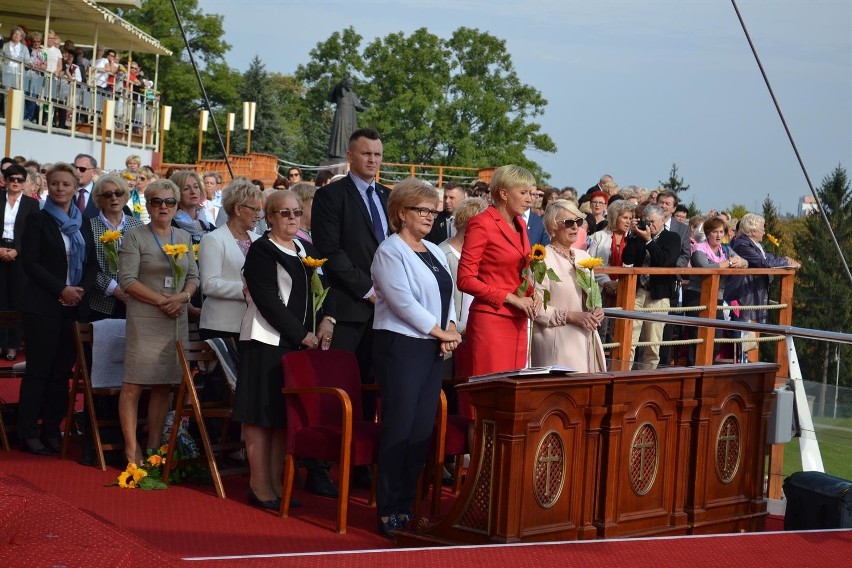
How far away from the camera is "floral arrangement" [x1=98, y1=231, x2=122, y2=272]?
828 cm

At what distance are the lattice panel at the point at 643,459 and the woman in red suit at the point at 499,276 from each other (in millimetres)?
975

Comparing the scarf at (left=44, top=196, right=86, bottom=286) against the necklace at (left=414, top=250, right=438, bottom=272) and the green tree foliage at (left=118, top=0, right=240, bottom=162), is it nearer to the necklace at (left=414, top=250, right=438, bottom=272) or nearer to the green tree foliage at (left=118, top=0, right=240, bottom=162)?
the necklace at (left=414, top=250, right=438, bottom=272)

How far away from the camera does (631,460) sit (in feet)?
21.8

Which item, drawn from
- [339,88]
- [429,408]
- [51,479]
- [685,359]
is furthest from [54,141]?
[429,408]

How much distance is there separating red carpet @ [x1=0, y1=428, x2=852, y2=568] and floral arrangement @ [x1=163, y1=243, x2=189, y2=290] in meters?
1.26

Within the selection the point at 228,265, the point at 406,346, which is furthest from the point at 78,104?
the point at 406,346

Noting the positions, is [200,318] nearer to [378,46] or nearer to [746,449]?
[746,449]

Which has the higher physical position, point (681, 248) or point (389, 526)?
point (681, 248)

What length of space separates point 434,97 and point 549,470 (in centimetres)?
5316

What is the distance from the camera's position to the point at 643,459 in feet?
22.1

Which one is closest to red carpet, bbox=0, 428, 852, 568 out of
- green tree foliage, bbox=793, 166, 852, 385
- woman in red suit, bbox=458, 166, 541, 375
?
woman in red suit, bbox=458, 166, 541, 375

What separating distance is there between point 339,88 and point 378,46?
26.1 meters

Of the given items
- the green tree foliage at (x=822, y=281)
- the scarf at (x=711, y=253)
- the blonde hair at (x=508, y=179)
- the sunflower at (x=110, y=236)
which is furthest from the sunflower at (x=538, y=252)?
the green tree foliage at (x=822, y=281)

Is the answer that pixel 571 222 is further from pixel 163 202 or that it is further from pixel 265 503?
pixel 163 202
